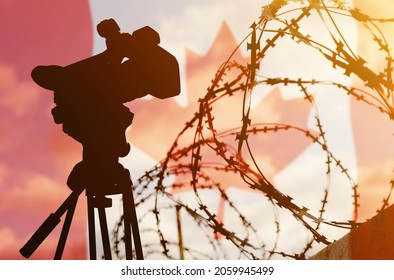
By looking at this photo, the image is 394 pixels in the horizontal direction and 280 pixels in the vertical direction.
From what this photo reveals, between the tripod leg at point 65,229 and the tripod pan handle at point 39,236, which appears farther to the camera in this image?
the tripod leg at point 65,229

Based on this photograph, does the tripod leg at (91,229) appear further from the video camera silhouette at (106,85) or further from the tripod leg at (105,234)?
the video camera silhouette at (106,85)

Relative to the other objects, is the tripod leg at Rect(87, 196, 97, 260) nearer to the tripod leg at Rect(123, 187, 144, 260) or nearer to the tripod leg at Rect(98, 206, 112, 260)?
the tripod leg at Rect(98, 206, 112, 260)

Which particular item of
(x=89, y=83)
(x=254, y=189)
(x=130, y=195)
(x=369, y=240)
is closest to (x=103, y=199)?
(x=130, y=195)

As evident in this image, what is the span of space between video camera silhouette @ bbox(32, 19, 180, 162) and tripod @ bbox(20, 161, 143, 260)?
107 mm

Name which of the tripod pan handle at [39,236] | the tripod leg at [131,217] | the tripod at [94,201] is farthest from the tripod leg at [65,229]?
the tripod leg at [131,217]

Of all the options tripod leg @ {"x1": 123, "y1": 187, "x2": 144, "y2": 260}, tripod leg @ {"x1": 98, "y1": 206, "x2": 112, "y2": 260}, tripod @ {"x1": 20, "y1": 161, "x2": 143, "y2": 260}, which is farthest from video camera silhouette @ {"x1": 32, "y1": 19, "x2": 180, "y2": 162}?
tripod leg @ {"x1": 98, "y1": 206, "x2": 112, "y2": 260}

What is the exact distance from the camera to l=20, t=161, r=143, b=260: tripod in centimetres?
372

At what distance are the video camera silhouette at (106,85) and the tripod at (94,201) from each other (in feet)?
0.35

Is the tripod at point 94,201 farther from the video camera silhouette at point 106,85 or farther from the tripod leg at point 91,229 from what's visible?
the video camera silhouette at point 106,85

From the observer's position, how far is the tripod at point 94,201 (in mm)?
3717

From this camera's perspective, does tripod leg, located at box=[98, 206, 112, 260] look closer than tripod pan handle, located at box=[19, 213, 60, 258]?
No

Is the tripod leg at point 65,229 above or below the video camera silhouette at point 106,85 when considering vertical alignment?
below

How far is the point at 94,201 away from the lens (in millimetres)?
3836

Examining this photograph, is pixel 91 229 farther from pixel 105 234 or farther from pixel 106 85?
pixel 106 85
